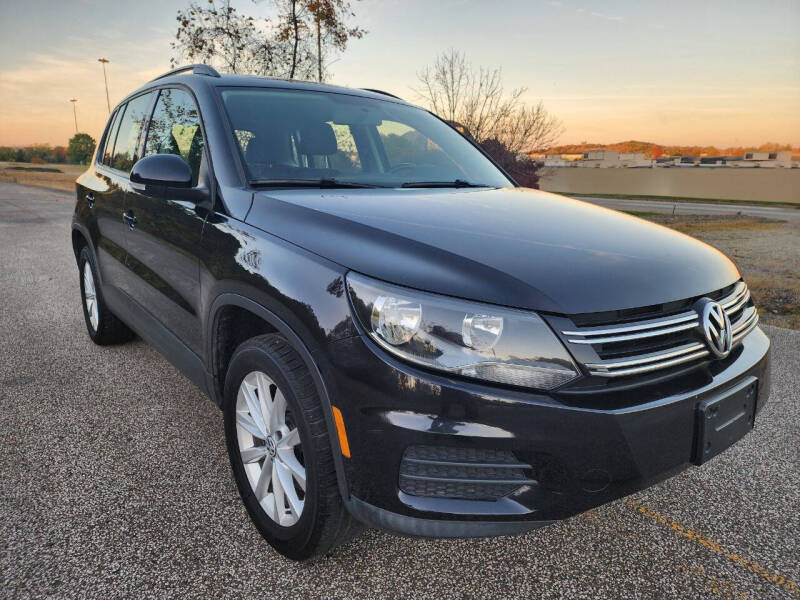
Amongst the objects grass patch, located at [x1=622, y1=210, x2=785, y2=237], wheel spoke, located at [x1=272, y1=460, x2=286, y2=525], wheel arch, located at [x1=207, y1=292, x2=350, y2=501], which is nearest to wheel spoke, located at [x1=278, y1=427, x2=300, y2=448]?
wheel spoke, located at [x1=272, y1=460, x2=286, y2=525]

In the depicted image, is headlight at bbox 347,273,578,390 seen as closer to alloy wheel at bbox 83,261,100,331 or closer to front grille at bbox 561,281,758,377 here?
front grille at bbox 561,281,758,377

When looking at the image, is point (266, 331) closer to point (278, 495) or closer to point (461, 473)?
point (278, 495)

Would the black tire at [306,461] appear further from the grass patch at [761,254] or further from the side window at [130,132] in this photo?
the grass patch at [761,254]

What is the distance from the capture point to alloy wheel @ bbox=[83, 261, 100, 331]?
4505 millimetres

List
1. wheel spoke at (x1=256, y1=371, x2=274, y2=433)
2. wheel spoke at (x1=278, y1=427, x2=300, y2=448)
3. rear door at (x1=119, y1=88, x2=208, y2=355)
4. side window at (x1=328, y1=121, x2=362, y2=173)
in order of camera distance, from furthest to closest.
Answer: side window at (x1=328, y1=121, x2=362, y2=173)
rear door at (x1=119, y1=88, x2=208, y2=355)
wheel spoke at (x1=256, y1=371, x2=274, y2=433)
wheel spoke at (x1=278, y1=427, x2=300, y2=448)

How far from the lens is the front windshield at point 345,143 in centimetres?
271

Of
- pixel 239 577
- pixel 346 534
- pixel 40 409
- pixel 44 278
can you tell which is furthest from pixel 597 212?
pixel 44 278

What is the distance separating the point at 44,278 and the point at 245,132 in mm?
5874

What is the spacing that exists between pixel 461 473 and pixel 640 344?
26.4 inches

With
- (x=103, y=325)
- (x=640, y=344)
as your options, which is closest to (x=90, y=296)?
(x=103, y=325)

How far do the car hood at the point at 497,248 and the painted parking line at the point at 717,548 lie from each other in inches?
41.0

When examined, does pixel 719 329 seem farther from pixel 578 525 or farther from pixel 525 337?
pixel 578 525

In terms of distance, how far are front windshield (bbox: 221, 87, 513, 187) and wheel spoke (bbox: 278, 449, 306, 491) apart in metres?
1.14

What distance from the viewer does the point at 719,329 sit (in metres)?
1.99
